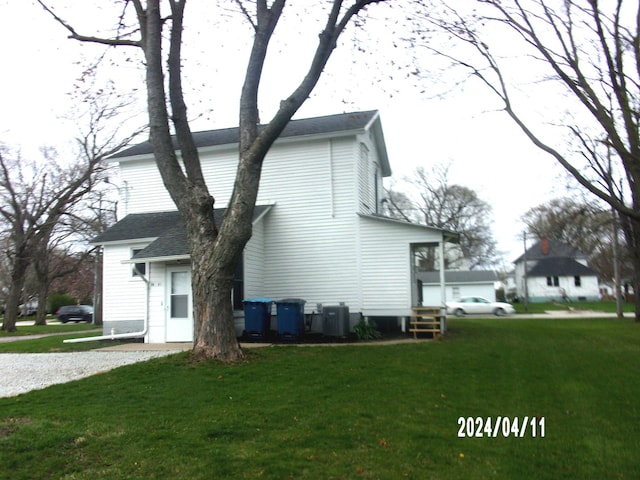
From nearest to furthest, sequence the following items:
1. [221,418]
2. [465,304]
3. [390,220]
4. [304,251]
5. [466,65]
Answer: [221,418], [466,65], [390,220], [304,251], [465,304]

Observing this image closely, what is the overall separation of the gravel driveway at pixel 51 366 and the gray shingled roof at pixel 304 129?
8.17 metres

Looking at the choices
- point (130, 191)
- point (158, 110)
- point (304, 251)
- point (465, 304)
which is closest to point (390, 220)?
point (304, 251)

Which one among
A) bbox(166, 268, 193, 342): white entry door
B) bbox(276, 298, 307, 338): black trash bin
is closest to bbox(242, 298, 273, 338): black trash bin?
bbox(276, 298, 307, 338): black trash bin

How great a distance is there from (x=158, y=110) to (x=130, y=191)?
8.95 metres

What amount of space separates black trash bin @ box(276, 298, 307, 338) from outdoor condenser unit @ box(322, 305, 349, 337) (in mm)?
825

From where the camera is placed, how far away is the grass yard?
475cm

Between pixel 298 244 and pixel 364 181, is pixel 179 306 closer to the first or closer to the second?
pixel 298 244

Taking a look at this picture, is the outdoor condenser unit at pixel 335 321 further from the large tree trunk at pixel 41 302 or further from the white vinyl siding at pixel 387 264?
the large tree trunk at pixel 41 302

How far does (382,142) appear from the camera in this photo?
67.2ft

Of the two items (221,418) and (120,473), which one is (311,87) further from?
(120,473)

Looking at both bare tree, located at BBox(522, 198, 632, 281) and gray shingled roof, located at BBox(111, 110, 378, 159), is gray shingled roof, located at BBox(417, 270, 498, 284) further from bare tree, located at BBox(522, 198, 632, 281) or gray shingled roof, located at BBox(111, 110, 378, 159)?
gray shingled roof, located at BBox(111, 110, 378, 159)

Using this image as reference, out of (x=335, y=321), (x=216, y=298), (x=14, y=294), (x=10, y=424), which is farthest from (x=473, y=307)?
(x=10, y=424)

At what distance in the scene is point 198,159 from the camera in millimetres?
10758

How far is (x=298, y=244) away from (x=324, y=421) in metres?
10.9
